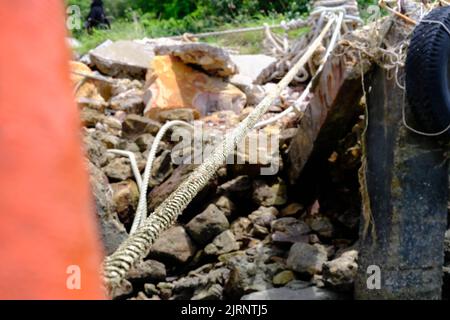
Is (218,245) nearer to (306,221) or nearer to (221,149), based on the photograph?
(306,221)

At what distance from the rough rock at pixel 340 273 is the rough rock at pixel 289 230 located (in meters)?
0.68

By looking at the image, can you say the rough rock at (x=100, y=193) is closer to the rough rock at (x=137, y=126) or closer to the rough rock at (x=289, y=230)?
the rough rock at (x=289, y=230)

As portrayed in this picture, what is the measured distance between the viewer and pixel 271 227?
3973 mm

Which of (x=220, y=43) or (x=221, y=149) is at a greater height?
(x=220, y=43)

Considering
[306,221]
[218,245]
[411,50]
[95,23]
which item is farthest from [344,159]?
[95,23]

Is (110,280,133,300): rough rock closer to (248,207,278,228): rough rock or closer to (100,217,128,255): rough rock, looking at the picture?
(100,217,128,255): rough rock

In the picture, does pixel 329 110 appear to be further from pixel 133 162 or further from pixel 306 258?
pixel 133 162

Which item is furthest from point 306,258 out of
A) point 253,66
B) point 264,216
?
point 253,66

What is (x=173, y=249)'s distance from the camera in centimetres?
387

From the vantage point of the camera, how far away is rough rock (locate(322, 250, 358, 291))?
300 cm

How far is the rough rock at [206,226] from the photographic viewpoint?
3945 mm

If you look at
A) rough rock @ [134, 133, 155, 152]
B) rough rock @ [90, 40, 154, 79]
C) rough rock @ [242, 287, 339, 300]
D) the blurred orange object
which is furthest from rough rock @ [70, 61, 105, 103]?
the blurred orange object

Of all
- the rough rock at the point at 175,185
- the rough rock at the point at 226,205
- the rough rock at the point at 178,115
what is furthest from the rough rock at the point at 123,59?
the rough rock at the point at 226,205
